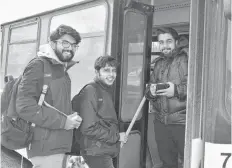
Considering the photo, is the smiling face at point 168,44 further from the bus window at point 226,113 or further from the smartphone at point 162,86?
the bus window at point 226,113

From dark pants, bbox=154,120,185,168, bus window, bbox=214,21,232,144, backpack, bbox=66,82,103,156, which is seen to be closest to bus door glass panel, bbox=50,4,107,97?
backpack, bbox=66,82,103,156

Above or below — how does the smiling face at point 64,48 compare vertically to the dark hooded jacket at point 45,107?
above

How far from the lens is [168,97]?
292 centimetres

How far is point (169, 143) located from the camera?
3.10 m

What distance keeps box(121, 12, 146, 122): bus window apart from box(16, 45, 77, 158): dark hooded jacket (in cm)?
77

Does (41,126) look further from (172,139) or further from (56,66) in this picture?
(172,139)

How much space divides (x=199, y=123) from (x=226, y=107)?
0.19 metres

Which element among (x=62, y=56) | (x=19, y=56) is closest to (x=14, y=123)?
(x=62, y=56)

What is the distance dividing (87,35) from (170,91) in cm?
90

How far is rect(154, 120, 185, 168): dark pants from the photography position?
3002mm

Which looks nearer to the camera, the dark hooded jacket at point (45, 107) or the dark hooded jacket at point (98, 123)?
the dark hooded jacket at point (45, 107)

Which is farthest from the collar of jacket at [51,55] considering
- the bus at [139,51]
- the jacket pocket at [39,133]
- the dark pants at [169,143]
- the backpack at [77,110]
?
the dark pants at [169,143]

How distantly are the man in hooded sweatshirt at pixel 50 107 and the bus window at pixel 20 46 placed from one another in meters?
0.44

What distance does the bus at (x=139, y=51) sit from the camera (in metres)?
1.84
